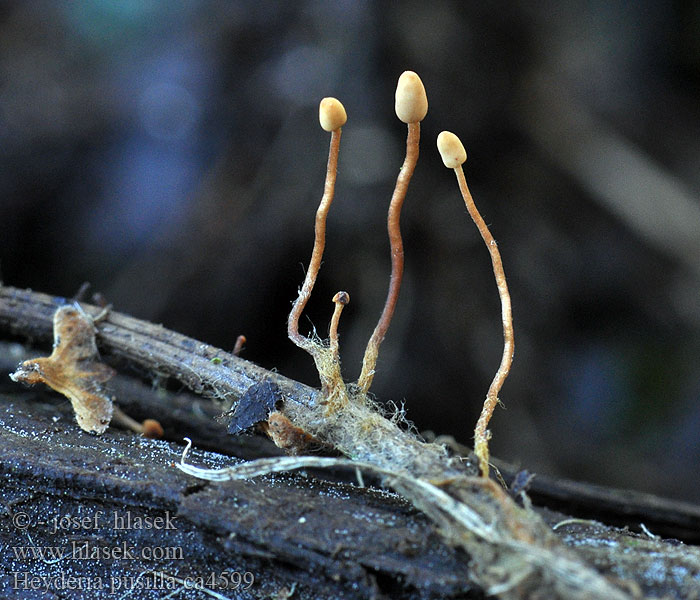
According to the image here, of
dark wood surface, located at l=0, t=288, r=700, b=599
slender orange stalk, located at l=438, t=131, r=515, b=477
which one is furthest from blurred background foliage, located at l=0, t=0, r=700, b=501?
slender orange stalk, located at l=438, t=131, r=515, b=477

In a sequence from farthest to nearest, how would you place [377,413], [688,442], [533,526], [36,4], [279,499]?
[36,4], [688,442], [377,413], [279,499], [533,526]

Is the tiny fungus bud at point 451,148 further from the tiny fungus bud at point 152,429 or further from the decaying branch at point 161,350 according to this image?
the tiny fungus bud at point 152,429

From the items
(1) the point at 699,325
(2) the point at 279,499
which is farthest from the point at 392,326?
(2) the point at 279,499

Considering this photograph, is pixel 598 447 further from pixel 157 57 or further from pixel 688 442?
pixel 157 57

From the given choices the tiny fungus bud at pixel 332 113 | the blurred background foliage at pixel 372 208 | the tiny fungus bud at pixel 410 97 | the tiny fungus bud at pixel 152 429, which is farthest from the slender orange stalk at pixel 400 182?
the blurred background foliage at pixel 372 208

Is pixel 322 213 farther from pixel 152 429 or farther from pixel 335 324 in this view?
pixel 152 429

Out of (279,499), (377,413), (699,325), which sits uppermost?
(699,325)

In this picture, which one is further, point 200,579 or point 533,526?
point 200,579
